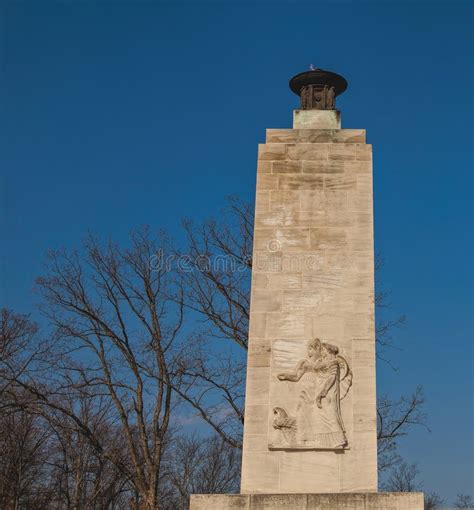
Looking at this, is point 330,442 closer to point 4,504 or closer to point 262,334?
point 262,334

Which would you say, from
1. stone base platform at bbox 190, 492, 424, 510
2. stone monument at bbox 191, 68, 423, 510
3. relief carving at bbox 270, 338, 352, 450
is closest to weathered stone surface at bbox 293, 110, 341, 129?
stone monument at bbox 191, 68, 423, 510

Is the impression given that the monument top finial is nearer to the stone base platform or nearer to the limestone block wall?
the limestone block wall

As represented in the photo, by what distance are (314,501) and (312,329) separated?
9.73ft

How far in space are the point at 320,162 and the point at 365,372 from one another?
Answer: 418 cm

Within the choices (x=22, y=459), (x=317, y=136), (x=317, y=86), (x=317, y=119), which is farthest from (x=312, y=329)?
(x=22, y=459)

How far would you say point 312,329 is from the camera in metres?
12.6

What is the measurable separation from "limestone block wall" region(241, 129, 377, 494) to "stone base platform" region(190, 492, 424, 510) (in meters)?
0.47

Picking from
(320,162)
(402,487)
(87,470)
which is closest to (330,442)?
(320,162)

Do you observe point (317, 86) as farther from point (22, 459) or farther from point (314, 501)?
point (22, 459)

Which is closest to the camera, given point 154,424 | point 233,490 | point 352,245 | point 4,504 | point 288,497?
point 288,497

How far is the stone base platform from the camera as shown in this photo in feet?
35.1

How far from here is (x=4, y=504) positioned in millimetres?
32375

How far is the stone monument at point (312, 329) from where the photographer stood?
1140cm

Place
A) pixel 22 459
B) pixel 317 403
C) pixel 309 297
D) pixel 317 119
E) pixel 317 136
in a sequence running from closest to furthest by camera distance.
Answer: pixel 317 403 < pixel 309 297 < pixel 317 136 < pixel 317 119 < pixel 22 459
